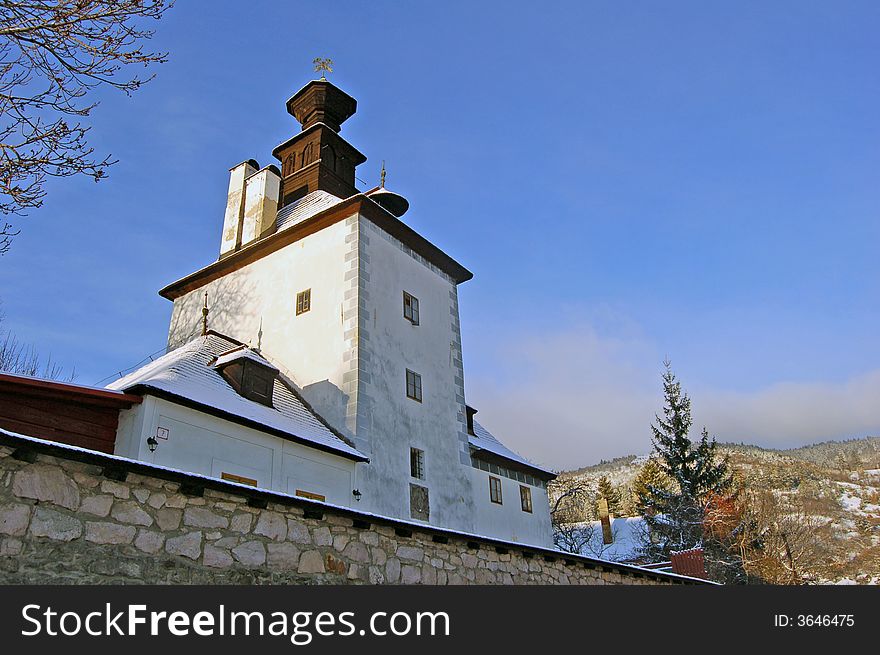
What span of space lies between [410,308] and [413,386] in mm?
2268

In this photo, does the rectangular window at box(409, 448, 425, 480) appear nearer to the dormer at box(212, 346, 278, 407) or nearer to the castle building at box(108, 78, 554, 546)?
the castle building at box(108, 78, 554, 546)

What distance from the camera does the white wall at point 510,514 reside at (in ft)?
63.1

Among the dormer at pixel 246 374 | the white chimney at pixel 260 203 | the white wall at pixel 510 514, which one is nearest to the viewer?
the dormer at pixel 246 374

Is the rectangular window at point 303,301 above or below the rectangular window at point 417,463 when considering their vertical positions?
above

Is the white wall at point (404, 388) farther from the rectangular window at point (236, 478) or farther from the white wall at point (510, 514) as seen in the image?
the rectangular window at point (236, 478)

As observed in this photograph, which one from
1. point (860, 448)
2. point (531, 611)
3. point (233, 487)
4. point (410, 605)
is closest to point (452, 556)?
point (531, 611)

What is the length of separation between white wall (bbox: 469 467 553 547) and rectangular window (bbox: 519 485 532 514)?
0.13 meters

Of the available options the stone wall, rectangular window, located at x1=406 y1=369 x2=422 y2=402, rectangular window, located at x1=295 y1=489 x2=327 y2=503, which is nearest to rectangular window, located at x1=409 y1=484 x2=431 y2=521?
rectangular window, located at x1=406 y1=369 x2=422 y2=402

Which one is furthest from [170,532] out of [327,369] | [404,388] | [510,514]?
[510,514]

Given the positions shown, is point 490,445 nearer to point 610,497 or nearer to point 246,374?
point 246,374

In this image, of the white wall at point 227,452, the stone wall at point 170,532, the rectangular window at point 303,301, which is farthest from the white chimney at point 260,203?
the stone wall at point 170,532

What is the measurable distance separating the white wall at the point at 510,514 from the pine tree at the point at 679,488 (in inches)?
481

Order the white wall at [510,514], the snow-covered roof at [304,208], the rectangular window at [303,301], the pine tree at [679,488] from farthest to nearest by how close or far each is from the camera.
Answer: the pine tree at [679,488] < the snow-covered roof at [304,208] < the white wall at [510,514] < the rectangular window at [303,301]

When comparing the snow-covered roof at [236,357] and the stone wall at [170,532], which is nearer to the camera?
the stone wall at [170,532]
